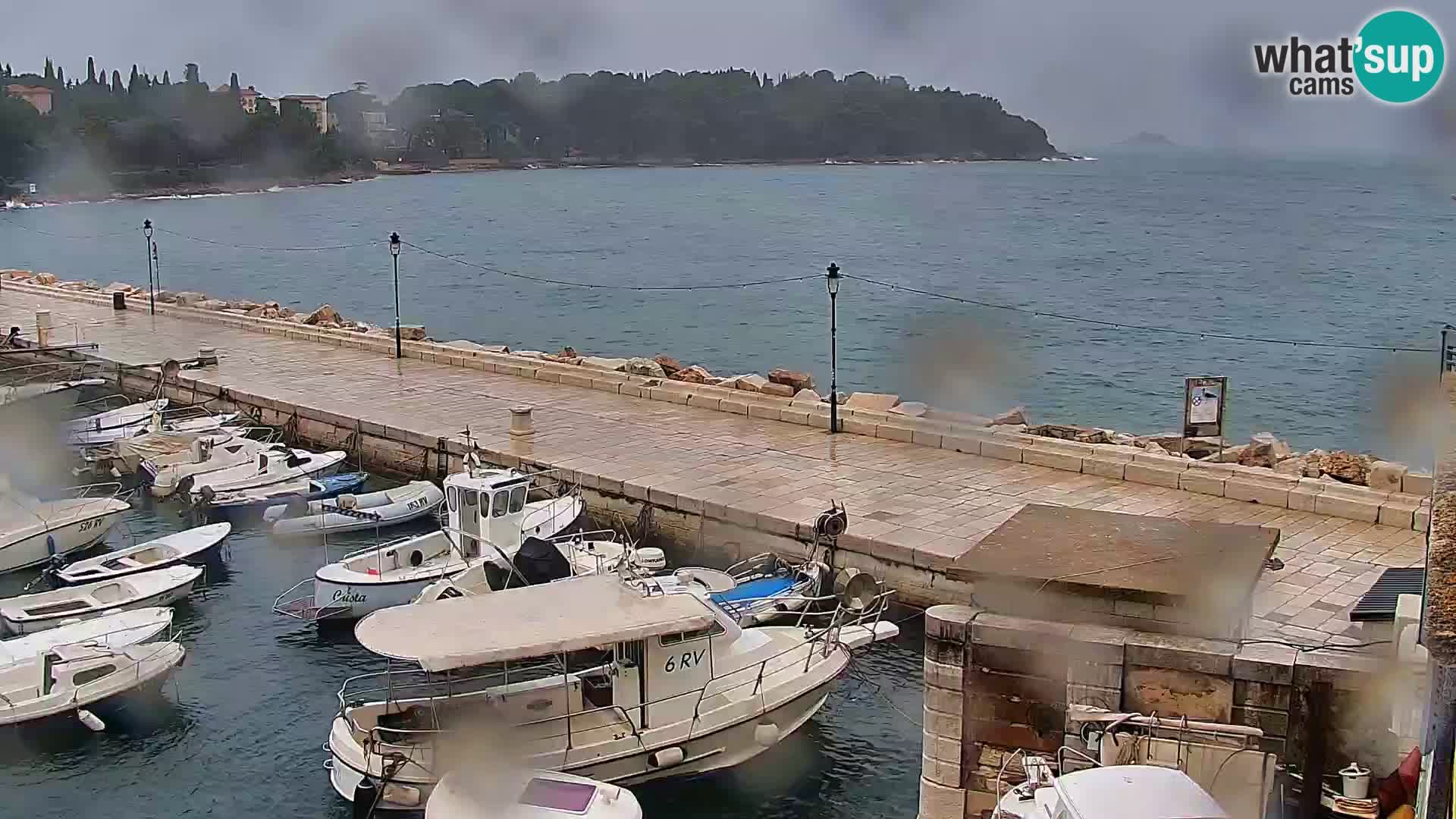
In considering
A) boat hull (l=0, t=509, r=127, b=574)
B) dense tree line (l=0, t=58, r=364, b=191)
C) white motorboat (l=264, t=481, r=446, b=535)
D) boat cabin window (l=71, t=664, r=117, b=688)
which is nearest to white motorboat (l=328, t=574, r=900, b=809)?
boat cabin window (l=71, t=664, r=117, b=688)

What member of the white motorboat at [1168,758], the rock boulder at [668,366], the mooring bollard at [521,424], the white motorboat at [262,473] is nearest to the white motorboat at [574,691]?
the white motorboat at [1168,758]

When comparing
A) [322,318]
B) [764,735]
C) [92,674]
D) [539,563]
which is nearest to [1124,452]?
[764,735]

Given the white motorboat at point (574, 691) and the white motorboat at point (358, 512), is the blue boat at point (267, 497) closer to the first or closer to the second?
the white motorboat at point (358, 512)

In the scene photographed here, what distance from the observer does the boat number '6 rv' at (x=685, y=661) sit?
10.5m

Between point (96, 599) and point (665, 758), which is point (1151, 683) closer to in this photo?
point (665, 758)

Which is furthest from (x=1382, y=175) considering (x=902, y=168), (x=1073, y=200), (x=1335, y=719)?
(x=1335, y=719)

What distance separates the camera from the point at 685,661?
10547 millimetres

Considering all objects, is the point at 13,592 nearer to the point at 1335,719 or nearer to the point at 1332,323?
the point at 1335,719

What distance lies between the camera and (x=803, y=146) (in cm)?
7500

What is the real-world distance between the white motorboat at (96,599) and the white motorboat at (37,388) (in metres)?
9.16

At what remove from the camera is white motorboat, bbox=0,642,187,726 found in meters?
11.4

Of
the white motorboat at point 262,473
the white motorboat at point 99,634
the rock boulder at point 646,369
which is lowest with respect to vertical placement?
the white motorboat at point 99,634

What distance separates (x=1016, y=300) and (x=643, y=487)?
112 feet

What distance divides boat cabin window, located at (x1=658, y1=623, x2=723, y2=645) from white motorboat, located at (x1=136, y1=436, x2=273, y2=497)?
10161mm
